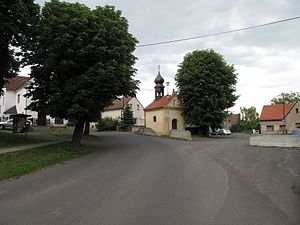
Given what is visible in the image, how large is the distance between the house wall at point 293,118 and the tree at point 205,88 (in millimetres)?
29368

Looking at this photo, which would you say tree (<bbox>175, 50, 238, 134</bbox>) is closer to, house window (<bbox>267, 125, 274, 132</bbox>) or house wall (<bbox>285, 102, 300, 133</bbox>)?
house wall (<bbox>285, 102, 300, 133</bbox>)

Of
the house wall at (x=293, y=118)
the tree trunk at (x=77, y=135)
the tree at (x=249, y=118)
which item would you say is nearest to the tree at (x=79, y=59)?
the tree trunk at (x=77, y=135)

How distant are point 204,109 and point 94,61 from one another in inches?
999

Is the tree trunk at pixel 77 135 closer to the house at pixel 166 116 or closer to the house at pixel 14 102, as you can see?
the house at pixel 166 116

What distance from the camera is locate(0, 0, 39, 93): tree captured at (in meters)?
18.5

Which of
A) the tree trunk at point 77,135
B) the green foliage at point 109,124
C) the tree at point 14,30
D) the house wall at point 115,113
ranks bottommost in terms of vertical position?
the tree trunk at point 77,135

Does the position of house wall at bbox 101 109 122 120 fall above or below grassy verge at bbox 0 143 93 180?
above

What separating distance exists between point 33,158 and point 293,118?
66.0m

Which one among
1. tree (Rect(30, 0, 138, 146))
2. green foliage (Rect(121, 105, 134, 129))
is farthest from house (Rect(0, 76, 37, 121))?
tree (Rect(30, 0, 138, 146))

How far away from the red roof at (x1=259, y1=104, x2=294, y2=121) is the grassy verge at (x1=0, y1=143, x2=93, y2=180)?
59.7 meters

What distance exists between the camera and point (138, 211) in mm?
6914

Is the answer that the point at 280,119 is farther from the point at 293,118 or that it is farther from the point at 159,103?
the point at 159,103

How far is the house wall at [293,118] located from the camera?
7031cm

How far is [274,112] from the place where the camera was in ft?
242
